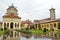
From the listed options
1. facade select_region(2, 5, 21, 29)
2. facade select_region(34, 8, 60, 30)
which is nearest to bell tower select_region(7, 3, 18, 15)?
facade select_region(2, 5, 21, 29)

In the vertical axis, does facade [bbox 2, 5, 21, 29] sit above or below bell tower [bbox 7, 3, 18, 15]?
below

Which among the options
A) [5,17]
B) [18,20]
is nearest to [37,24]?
[18,20]

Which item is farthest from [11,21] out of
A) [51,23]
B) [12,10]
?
[51,23]

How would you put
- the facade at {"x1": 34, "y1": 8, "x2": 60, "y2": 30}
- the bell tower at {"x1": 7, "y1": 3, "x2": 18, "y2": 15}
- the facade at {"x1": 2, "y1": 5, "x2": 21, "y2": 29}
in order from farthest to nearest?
1. the bell tower at {"x1": 7, "y1": 3, "x2": 18, "y2": 15}
2. the facade at {"x1": 2, "y1": 5, "x2": 21, "y2": 29}
3. the facade at {"x1": 34, "y1": 8, "x2": 60, "y2": 30}

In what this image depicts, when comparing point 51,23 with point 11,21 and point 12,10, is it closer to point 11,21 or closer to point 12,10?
point 11,21

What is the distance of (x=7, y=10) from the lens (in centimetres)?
4953

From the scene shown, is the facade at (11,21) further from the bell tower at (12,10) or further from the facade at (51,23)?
the facade at (51,23)

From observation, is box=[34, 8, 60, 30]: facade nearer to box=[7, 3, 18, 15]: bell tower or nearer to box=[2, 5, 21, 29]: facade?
box=[7, 3, 18, 15]: bell tower

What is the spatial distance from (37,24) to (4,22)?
13.1 metres

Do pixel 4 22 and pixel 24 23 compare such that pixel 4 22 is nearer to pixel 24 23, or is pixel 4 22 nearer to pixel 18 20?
pixel 18 20

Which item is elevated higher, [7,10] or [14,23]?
[7,10]

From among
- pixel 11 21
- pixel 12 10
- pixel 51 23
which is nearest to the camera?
pixel 11 21

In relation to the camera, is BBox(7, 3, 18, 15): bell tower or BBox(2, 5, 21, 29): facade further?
BBox(7, 3, 18, 15): bell tower

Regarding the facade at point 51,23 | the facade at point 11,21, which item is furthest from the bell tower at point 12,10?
the facade at point 51,23
